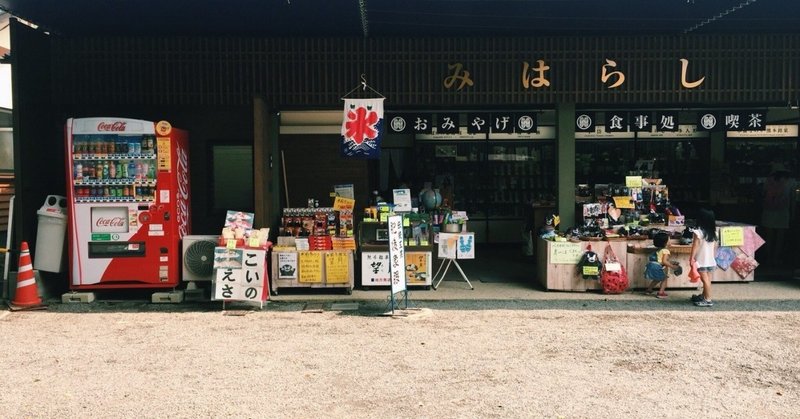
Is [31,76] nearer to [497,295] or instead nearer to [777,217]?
[497,295]

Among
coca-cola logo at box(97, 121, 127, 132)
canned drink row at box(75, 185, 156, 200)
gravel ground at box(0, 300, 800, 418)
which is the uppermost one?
coca-cola logo at box(97, 121, 127, 132)

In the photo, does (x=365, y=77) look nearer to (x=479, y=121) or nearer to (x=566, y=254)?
(x=479, y=121)

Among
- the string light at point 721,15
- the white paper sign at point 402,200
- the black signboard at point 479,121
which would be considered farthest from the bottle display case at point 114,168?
the string light at point 721,15

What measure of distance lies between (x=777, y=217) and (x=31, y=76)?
13515mm

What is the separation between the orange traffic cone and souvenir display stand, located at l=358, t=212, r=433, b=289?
16.2 feet

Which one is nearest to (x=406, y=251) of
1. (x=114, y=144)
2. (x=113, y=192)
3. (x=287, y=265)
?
(x=287, y=265)

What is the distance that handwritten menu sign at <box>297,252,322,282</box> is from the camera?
9836 mm

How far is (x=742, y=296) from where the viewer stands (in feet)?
31.3

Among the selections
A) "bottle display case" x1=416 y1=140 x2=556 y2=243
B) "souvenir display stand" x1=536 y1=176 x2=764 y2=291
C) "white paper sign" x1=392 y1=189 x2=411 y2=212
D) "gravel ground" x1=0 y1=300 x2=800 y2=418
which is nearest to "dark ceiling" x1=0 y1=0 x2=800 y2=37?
"white paper sign" x1=392 y1=189 x2=411 y2=212

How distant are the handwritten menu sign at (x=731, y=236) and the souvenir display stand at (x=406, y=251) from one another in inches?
190

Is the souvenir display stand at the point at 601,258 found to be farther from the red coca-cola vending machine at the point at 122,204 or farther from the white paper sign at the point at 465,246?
the red coca-cola vending machine at the point at 122,204

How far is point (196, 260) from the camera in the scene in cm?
964

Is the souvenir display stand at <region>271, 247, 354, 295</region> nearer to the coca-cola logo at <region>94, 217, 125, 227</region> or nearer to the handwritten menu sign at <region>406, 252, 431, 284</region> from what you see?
the handwritten menu sign at <region>406, 252, 431, 284</region>

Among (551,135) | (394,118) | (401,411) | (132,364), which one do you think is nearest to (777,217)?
(551,135)
